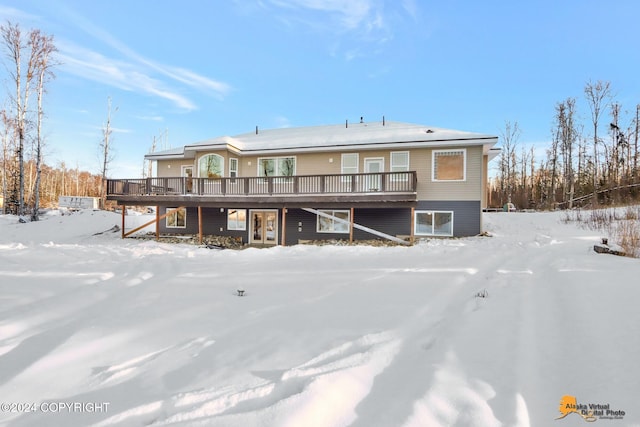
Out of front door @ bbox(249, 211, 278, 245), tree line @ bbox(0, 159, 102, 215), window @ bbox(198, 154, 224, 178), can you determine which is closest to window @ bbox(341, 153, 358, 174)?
front door @ bbox(249, 211, 278, 245)

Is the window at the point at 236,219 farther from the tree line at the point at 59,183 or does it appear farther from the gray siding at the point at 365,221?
the tree line at the point at 59,183

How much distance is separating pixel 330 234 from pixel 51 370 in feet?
44.3

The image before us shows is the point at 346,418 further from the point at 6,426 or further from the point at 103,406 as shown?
the point at 6,426

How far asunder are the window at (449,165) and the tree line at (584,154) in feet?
46.0

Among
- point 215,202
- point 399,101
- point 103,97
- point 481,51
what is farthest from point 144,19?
point 103,97

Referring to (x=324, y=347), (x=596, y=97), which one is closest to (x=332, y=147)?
(x=324, y=347)

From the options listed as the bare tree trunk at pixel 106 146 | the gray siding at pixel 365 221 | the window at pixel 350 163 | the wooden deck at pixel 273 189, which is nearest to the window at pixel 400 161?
the wooden deck at pixel 273 189

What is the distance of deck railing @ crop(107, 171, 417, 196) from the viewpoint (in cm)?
1416

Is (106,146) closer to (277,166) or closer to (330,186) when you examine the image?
(277,166)

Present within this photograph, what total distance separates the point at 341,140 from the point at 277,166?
393cm

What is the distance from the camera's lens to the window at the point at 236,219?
17672mm

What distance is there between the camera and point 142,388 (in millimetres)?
2730

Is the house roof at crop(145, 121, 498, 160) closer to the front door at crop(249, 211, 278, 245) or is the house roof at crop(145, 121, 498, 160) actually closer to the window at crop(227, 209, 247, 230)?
the window at crop(227, 209, 247, 230)

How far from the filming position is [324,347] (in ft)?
11.3
